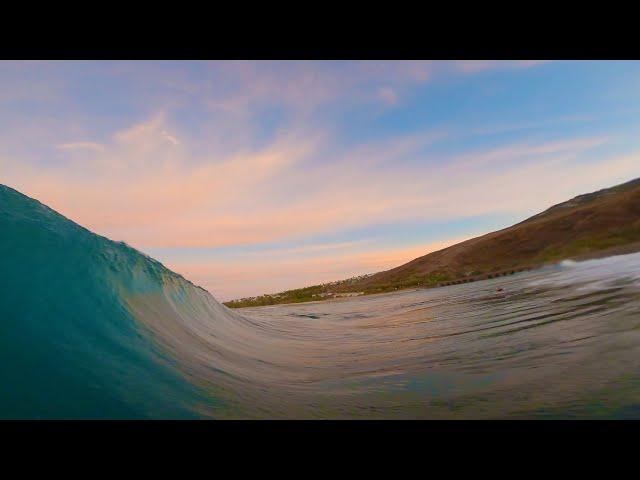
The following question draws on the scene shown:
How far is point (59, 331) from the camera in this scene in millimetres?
4859

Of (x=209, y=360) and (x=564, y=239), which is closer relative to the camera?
(x=209, y=360)

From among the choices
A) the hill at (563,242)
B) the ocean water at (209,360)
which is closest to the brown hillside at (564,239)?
the hill at (563,242)

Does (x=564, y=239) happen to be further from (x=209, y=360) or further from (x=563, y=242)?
(x=209, y=360)

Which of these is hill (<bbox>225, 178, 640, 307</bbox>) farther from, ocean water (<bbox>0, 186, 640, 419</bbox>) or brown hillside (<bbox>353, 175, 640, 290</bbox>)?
ocean water (<bbox>0, 186, 640, 419</bbox>)

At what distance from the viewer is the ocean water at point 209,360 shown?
3.79m

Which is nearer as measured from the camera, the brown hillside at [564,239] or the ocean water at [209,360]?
the ocean water at [209,360]

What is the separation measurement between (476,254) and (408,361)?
5642cm

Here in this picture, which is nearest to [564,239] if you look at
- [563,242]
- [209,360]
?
[563,242]

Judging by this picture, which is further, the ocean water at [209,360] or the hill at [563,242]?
the hill at [563,242]

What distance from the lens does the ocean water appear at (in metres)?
3.79

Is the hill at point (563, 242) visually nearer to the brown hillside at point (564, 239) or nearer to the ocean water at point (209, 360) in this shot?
the brown hillside at point (564, 239)

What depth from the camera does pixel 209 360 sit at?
6.27 meters
